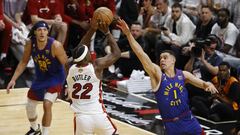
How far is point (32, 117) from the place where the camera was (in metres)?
8.85

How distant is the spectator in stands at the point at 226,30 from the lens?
1182 centimetres

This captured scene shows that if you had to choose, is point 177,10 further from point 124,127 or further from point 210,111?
point 124,127

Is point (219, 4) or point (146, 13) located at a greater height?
point (219, 4)

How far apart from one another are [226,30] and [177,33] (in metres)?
1.22

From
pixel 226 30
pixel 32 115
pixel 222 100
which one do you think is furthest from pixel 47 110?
pixel 226 30

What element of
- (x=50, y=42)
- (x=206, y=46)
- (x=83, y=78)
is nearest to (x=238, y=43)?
(x=206, y=46)

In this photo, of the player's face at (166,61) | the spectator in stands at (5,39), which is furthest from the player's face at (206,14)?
the player's face at (166,61)

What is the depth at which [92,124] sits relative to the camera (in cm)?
711

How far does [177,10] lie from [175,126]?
18.5ft

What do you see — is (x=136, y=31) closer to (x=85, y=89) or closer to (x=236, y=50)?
(x=236, y=50)

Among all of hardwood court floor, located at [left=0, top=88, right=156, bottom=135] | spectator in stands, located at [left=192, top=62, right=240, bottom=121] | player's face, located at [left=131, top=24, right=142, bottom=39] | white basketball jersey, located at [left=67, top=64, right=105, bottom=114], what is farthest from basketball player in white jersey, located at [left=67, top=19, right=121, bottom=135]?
player's face, located at [left=131, top=24, right=142, bottom=39]

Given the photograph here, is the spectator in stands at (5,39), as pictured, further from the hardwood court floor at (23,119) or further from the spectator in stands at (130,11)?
the spectator in stands at (130,11)

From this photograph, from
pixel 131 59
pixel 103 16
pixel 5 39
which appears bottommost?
pixel 131 59

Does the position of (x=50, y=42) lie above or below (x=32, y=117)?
above
